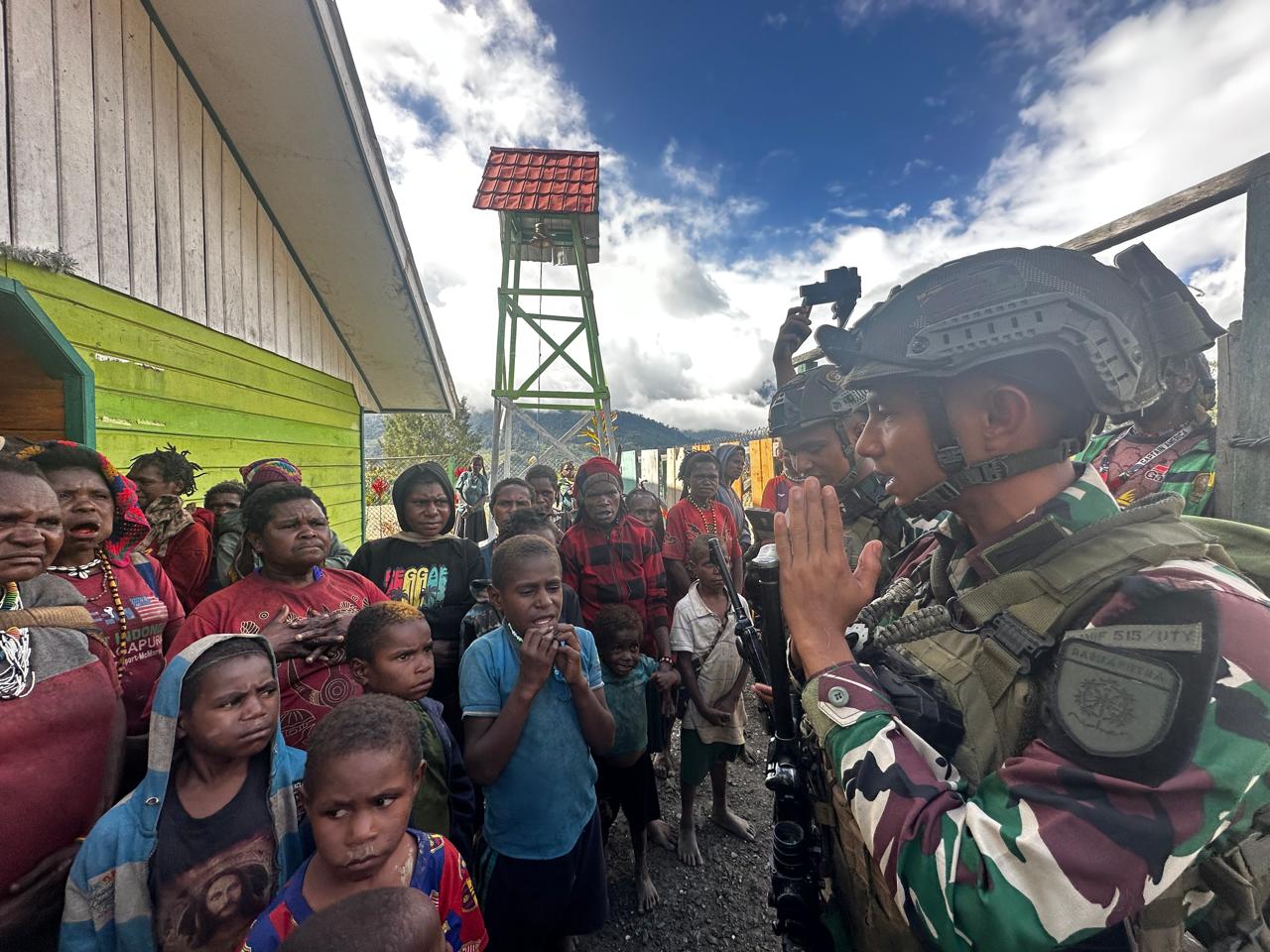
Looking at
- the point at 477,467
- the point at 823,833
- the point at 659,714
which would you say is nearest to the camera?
the point at 823,833

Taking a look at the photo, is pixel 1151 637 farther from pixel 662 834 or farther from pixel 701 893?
pixel 662 834

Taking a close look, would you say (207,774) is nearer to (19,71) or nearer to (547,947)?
(547,947)

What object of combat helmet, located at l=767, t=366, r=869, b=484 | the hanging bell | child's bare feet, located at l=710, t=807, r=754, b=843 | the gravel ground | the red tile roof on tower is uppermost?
the red tile roof on tower

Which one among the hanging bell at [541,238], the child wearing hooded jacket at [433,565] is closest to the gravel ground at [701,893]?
the child wearing hooded jacket at [433,565]

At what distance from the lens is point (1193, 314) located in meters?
1.36

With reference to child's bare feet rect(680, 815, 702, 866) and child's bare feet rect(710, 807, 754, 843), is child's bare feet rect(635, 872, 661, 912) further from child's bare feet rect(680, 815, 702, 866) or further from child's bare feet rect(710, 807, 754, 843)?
child's bare feet rect(710, 807, 754, 843)

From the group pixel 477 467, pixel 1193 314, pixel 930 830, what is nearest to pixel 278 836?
pixel 930 830

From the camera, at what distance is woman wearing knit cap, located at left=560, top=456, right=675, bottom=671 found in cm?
364

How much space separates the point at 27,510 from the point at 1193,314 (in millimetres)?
3374

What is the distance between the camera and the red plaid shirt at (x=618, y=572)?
363 cm

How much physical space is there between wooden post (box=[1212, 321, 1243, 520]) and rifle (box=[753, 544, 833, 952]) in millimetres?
2121

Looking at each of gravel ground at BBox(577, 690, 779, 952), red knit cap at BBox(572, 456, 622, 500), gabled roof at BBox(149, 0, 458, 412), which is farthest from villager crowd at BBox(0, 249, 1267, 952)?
gabled roof at BBox(149, 0, 458, 412)

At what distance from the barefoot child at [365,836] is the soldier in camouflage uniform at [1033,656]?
44.3 inches

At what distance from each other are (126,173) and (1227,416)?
6.45 m
